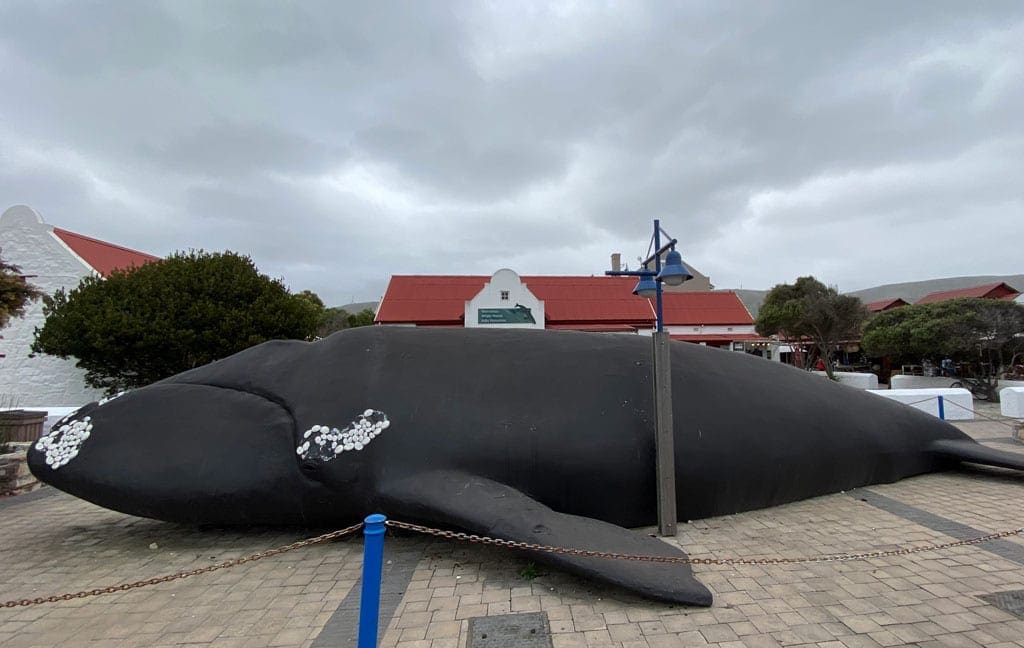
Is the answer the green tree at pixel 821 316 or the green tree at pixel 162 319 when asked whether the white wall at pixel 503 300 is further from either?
the green tree at pixel 821 316

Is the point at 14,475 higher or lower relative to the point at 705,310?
lower

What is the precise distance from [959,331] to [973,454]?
17245 mm

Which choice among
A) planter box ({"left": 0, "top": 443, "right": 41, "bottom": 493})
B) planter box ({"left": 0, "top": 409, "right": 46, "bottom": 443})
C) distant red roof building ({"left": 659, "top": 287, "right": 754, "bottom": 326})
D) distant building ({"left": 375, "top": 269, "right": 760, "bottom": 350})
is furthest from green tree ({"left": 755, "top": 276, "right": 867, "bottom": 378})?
planter box ({"left": 0, "top": 409, "right": 46, "bottom": 443})

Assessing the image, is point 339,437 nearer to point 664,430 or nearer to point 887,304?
point 664,430

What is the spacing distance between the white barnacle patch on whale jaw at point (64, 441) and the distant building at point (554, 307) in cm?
2233

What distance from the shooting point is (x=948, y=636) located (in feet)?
11.2

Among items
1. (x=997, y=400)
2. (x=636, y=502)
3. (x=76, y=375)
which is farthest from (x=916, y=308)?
(x=76, y=375)

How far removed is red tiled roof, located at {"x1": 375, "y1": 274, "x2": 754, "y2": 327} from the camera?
3169cm

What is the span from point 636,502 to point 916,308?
1081 inches

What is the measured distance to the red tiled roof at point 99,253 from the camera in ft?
66.1

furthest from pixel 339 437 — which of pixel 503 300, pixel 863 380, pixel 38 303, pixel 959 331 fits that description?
pixel 959 331

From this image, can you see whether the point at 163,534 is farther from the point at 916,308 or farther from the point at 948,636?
the point at 916,308

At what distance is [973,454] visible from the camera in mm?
7578

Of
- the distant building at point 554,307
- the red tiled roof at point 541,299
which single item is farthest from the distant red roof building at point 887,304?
the red tiled roof at point 541,299
